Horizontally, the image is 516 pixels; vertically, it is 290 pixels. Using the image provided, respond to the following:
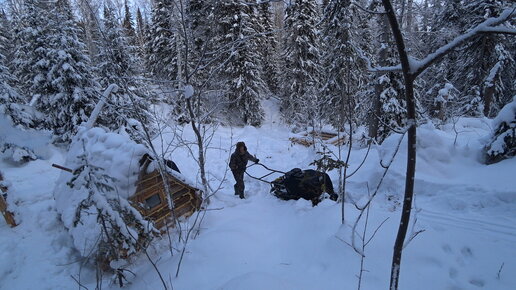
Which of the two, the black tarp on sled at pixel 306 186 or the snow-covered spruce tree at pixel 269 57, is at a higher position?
the snow-covered spruce tree at pixel 269 57

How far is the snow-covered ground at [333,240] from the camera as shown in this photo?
342cm

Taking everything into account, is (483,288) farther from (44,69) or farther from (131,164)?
(44,69)

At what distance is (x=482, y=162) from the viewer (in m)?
5.99

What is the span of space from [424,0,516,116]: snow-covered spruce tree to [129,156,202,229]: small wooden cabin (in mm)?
14078

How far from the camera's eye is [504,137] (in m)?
5.50

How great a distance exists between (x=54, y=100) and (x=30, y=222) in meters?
7.72

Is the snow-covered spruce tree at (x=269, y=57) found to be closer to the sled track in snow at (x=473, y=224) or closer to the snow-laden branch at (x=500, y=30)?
the sled track in snow at (x=473, y=224)

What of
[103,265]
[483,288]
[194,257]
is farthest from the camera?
[103,265]

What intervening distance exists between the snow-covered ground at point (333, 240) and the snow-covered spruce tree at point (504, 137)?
11.8 inches

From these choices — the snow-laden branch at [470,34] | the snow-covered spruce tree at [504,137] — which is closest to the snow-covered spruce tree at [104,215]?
the snow-laden branch at [470,34]

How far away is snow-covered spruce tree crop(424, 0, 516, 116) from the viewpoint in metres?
13.0

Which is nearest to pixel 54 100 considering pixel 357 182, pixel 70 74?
pixel 70 74

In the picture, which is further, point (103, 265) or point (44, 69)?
point (44, 69)

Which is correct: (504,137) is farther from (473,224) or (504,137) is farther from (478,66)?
(478,66)
